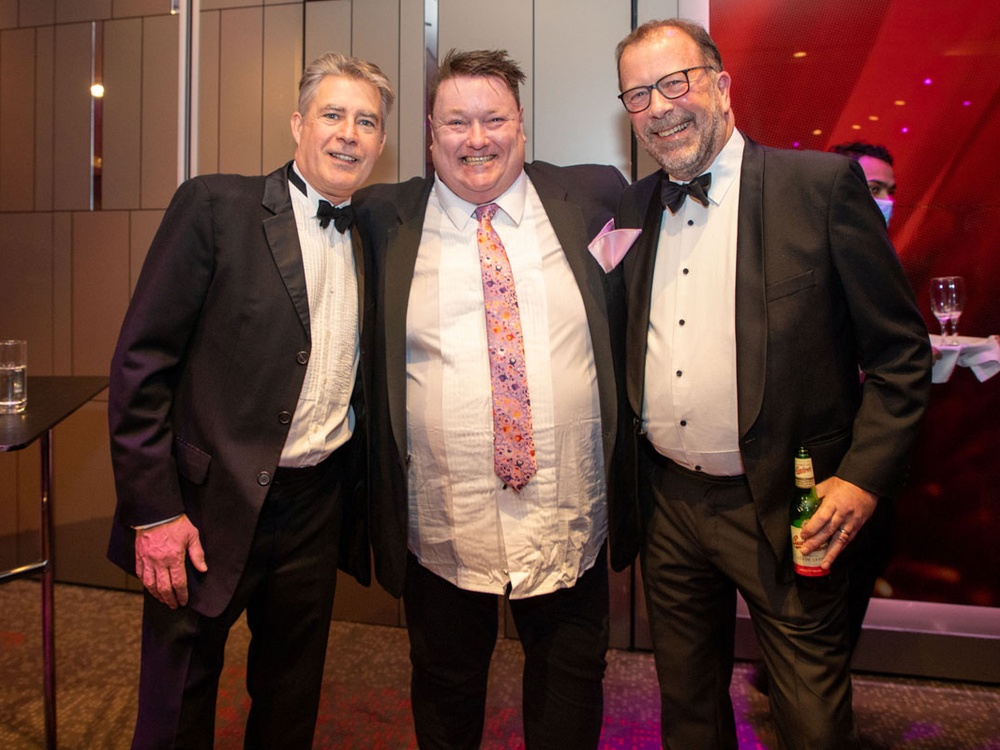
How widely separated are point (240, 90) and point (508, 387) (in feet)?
7.37

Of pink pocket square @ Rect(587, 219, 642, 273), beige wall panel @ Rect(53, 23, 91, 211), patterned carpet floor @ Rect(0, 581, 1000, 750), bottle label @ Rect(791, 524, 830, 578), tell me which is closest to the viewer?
bottle label @ Rect(791, 524, 830, 578)

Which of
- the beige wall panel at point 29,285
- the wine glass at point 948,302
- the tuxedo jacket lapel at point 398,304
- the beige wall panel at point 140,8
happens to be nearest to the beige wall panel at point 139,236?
the beige wall panel at point 29,285

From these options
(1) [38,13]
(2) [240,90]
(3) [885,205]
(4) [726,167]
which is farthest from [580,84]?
(1) [38,13]

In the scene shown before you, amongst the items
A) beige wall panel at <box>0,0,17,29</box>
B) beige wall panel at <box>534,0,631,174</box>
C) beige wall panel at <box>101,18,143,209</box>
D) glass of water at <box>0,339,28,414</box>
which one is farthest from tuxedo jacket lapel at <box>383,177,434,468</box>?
beige wall panel at <box>0,0,17,29</box>

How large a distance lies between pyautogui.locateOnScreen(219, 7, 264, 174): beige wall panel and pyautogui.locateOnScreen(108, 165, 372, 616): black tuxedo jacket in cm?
159

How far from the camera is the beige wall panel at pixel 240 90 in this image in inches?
126

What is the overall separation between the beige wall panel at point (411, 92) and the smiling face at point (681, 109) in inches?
57.6

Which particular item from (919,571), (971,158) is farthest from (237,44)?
(919,571)

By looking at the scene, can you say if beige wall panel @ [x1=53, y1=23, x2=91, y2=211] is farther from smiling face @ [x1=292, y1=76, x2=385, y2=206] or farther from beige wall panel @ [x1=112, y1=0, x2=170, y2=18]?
smiling face @ [x1=292, y1=76, x2=385, y2=206]

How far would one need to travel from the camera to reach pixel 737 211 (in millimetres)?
1739

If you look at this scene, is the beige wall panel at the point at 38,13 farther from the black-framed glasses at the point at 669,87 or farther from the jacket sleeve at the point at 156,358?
the black-framed glasses at the point at 669,87

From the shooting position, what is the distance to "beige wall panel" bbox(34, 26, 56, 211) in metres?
3.49

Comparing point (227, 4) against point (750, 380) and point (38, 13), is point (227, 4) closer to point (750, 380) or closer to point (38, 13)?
point (38, 13)

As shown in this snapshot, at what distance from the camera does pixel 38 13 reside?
3.48 meters
